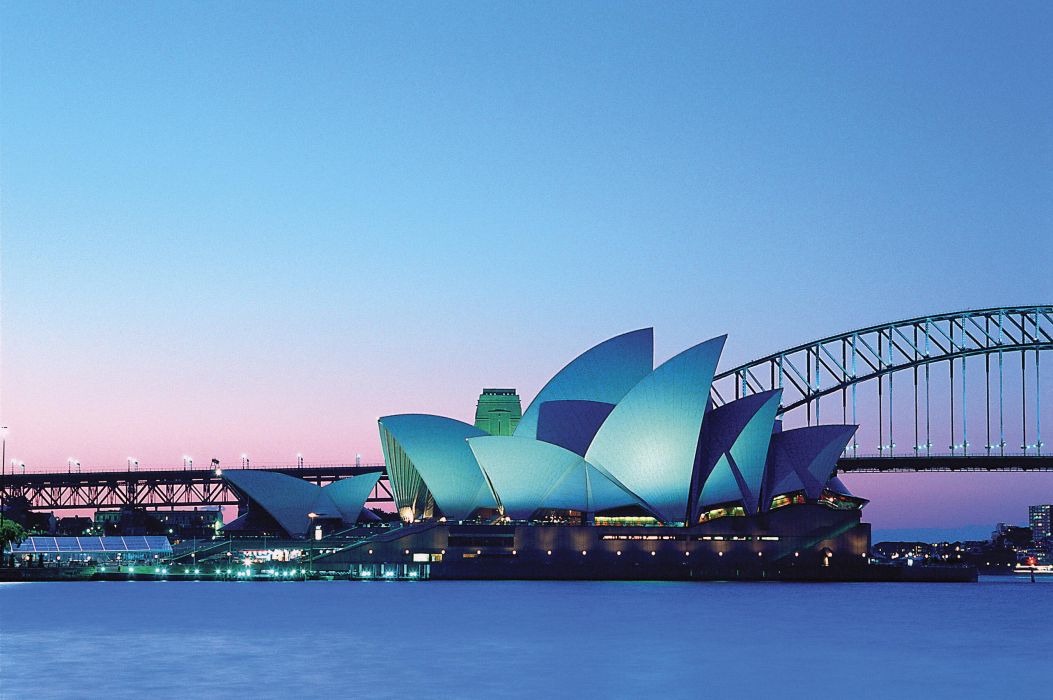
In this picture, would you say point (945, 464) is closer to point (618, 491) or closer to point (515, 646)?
point (618, 491)

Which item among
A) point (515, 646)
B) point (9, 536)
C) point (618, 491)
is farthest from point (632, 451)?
point (515, 646)

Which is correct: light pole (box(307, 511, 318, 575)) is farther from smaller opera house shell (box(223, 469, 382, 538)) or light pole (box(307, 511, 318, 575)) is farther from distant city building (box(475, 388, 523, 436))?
distant city building (box(475, 388, 523, 436))

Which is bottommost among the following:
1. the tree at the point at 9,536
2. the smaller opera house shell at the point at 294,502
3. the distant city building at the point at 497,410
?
the tree at the point at 9,536

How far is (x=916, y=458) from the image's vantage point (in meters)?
124

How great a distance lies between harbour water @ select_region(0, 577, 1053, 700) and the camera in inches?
1561

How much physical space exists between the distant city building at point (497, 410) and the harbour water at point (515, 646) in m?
68.8

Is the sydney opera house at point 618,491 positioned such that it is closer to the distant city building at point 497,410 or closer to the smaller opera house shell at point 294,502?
the smaller opera house shell at point 294,502

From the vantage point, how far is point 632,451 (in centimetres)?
10206

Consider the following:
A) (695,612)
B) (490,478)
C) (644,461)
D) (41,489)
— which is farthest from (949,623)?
(41,489)

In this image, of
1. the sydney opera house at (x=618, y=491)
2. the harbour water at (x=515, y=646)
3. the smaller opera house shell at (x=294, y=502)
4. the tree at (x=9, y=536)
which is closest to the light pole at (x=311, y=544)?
the smaller opera house shell at (x=294, y=502)

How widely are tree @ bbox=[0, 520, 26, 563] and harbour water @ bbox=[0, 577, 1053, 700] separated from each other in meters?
29.1

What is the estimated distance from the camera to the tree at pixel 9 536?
113375mm

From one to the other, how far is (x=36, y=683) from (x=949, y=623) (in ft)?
134

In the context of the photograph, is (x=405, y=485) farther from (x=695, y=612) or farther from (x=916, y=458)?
(x=695, y=612)
